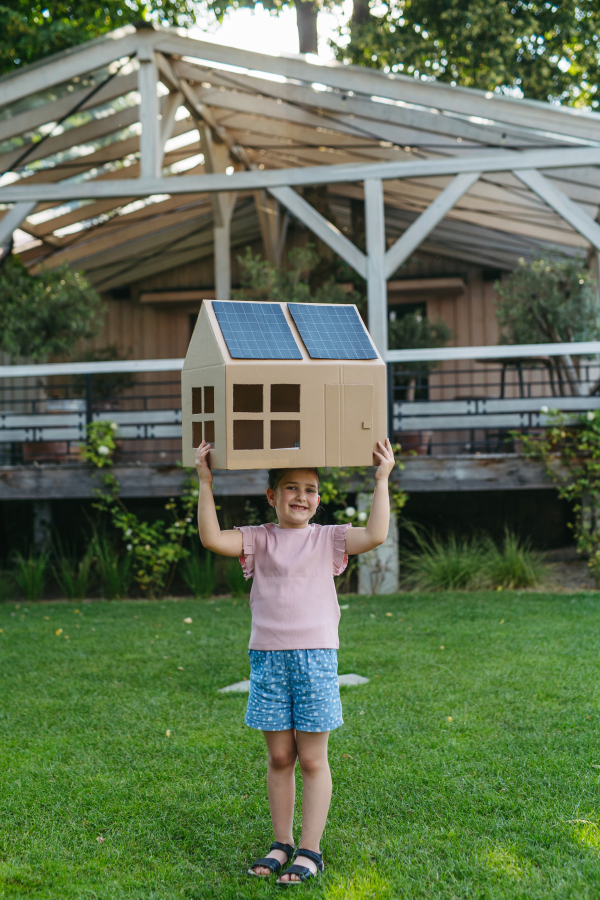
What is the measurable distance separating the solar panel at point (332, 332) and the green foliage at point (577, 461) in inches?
189

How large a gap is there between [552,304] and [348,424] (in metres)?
6.35

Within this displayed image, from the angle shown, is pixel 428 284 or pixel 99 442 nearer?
pixel 99 442

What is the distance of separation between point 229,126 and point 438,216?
351 cm

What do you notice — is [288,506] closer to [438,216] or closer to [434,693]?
[434,693]

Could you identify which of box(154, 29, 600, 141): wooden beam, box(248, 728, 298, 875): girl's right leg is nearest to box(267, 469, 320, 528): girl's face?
box(248, 728, 298, 875): girl's right leg

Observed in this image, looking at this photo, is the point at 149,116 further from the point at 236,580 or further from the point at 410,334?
the point at 410,334

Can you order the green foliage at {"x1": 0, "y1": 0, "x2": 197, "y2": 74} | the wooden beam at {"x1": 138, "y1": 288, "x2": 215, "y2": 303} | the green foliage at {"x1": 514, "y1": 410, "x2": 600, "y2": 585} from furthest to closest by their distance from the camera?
the wooden beam at {"x1": 138, "y1": 288, "x2": 215, "y2": 303}, the green foliage at {"x1": 0, "y1": 0, "x2": 197, "y2": 74}, the green foliage at {"x1": 514, "y1": 410, "x2": 600, "y2": 585}

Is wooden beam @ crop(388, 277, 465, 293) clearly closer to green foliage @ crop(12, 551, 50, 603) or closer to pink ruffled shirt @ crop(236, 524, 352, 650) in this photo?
green foliage @ crop(12, 551, 50, 603)

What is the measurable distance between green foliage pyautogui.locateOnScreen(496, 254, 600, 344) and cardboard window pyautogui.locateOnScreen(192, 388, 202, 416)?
640 cm

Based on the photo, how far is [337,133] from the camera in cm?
875

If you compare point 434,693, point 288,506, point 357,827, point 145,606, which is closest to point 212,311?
point 288,506

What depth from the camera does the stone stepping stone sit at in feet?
14.1

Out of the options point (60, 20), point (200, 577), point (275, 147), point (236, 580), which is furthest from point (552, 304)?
point (60, 20)

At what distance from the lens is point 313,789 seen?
2.38 metres
